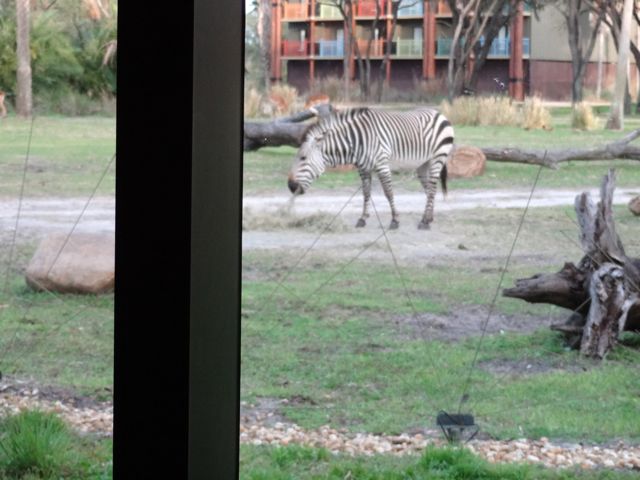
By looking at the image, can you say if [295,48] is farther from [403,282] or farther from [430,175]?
[403,282]

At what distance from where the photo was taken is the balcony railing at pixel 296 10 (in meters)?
2.16

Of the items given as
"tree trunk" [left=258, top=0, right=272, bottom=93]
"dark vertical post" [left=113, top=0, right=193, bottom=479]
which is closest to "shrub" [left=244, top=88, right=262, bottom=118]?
"tree trunk" [left=258, top=0, right=272, bottom=93]

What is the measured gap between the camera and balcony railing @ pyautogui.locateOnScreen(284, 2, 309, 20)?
7.07 feet

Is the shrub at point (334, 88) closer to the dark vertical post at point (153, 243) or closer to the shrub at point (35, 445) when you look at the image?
the shrub at point (35, 445)

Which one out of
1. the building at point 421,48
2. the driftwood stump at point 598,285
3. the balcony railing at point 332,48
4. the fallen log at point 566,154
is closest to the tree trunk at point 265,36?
the building at point 421,48

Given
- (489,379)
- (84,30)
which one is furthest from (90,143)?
(489,379)

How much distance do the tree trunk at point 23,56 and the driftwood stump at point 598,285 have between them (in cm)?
124

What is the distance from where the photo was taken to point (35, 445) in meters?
2.15

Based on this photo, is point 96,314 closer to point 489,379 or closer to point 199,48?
point 489,379

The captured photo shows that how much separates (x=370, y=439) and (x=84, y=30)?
1.14 meters

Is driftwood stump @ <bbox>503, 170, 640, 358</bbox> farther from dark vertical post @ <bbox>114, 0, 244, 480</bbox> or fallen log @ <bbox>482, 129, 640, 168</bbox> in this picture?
dark vertical post @ <bbox>114, 0, 244, 480</bbox>

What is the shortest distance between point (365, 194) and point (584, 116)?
495 mm

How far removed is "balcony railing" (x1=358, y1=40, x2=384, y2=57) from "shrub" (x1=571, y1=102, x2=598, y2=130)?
17.0 inches

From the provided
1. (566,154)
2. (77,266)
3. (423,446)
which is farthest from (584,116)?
(77,266)
